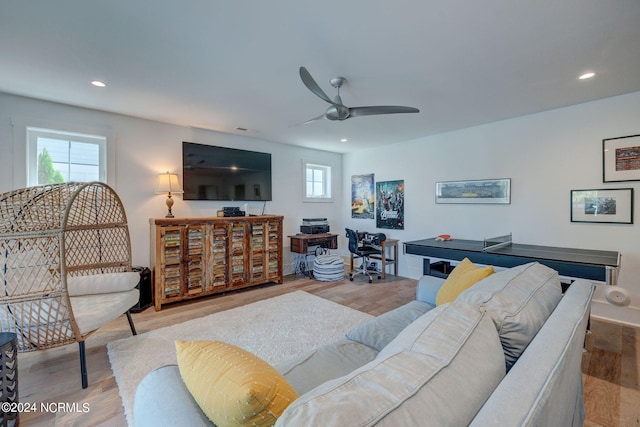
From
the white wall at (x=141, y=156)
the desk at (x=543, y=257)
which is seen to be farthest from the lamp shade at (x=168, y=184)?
the desk at (x=543, y=257)

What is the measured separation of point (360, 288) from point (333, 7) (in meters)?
3.53

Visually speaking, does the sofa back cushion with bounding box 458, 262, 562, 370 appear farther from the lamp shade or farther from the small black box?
the small black box

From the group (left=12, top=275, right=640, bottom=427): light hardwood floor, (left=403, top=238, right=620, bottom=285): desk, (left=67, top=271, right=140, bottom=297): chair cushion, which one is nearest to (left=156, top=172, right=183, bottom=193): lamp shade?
(left=67, top=271, right=140, bottom=297): chair cushion

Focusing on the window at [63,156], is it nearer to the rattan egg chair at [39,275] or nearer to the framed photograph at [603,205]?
the rattan egg chair at [39,275]

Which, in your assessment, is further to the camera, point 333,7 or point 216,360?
point 333,7

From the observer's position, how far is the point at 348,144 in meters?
5.12

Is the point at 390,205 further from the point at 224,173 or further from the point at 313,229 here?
the point at 224,173

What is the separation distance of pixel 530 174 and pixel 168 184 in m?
4.73

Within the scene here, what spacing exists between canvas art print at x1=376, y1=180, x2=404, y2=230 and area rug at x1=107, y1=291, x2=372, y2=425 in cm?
227

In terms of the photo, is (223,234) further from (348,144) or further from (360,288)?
(348,144)

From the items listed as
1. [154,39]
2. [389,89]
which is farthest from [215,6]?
[389,89]

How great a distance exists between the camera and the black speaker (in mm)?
3325

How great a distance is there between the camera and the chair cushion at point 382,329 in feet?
5.01

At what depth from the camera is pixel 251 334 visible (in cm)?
262
